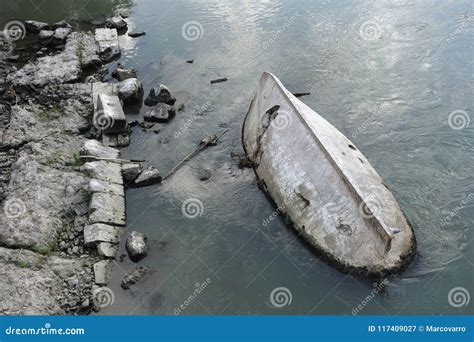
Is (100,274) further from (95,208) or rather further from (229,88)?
(229,88)

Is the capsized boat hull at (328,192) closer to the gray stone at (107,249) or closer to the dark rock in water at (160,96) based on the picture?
the gray stone at (107,249)

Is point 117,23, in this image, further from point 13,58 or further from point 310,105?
point 310,105

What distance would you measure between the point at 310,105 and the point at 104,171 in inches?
223

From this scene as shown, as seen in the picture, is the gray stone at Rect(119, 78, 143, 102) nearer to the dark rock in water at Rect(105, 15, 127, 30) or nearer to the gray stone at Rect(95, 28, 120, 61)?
the gray stone at Rect(95, 28, 120, 61)

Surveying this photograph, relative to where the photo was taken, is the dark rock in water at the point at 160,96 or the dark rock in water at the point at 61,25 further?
the dark rock in water at the point at 61,25

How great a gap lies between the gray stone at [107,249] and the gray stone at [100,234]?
0.08m

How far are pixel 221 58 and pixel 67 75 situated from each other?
4.88 metres

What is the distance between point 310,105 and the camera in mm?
12172

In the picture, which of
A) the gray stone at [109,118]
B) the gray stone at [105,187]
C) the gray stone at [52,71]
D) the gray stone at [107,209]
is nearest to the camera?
the gray stone at [107,209]

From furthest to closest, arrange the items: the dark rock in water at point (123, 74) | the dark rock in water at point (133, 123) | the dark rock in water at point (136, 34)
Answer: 1. the dark rock in water at point (136, 34)
2. the dark rock in water at point (123, 74)
3. the dark rock in water at point (133, 123)

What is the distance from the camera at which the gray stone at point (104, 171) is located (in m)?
9.88

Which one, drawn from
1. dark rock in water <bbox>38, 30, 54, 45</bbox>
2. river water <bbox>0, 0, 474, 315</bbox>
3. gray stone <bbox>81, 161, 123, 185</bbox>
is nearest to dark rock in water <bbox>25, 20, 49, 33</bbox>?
dark rock in water <bbox>38, 30, 54, 45</bbox>

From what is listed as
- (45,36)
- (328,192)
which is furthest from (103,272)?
(45,36)

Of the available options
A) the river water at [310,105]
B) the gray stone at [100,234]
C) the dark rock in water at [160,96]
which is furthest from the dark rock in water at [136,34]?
the gray stone at [100,234]
